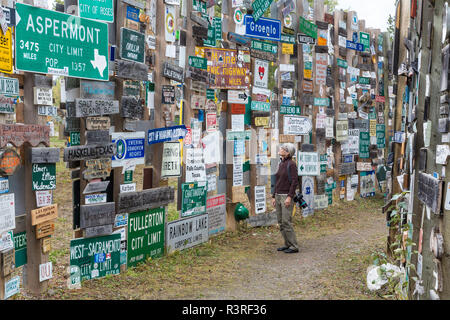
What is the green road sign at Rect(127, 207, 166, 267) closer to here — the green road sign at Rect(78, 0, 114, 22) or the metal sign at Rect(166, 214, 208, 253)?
the metal sign at Rect(166, 214, 208, 253)

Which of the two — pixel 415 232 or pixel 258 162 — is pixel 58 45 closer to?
pixel 415 232

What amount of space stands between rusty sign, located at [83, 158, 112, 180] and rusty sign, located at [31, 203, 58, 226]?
0.64m

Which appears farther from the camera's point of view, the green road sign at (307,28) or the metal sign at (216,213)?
the green road sign at (307,28)

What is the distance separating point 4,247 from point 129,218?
7.45 ft

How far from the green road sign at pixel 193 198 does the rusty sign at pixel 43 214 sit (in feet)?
9.32

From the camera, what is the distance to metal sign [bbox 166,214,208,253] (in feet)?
26.5

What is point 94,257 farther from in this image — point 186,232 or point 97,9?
point 97,9

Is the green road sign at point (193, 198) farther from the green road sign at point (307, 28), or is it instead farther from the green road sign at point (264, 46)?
the green road sign at point (307, 28)

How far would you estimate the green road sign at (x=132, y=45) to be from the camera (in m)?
6.73

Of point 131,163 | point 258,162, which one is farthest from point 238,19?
point 131,163

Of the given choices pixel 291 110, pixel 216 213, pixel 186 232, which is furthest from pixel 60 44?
pixel 291 110

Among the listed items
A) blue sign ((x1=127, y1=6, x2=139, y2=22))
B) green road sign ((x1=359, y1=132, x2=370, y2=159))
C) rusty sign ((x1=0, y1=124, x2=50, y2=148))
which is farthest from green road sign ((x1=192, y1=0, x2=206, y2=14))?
green road sign ((x1=359, y1=132, x2=370, y2=159))

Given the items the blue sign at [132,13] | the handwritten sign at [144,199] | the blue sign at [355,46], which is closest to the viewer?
the blue sign at [132,13]

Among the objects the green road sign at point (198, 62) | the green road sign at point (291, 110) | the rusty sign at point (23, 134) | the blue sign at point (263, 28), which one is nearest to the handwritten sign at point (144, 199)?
the rusty sign at point (23, 134)
